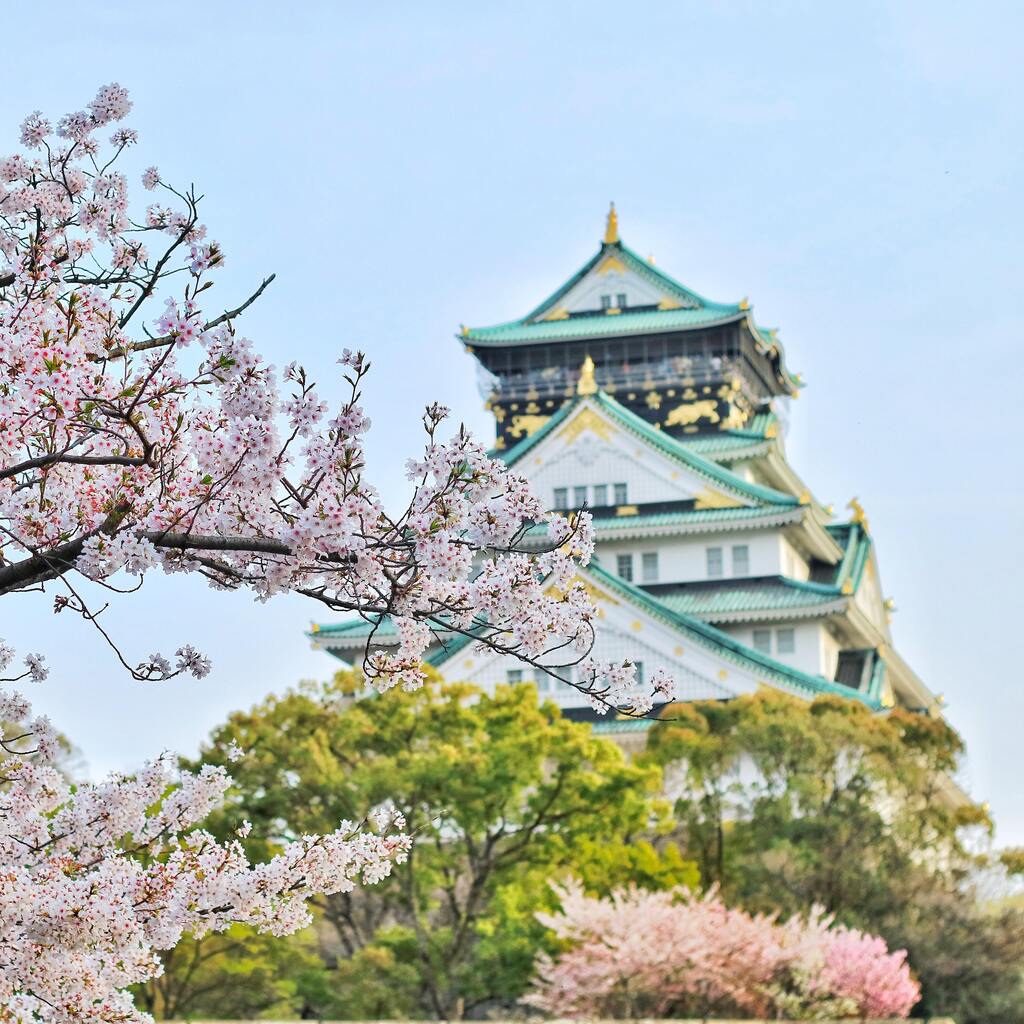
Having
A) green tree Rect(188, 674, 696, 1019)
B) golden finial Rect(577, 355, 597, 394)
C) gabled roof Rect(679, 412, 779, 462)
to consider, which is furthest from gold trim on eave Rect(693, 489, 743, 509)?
green tree Rect(188, 674, 696, 1019)

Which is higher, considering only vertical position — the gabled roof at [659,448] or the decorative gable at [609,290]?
the decorative gable at [609,290]

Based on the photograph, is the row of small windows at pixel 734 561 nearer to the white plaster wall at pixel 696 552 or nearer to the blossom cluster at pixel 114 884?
the white plaster wall at pixel 696 552

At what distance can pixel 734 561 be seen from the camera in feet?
159

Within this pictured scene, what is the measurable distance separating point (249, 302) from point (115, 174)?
1483 millimetres

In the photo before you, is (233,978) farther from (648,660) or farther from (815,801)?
(648,660)

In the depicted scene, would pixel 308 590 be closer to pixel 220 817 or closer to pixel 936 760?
pixel 220 817

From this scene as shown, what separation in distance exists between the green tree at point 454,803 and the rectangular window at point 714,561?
17.9 m

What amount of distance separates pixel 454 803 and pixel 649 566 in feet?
68.2

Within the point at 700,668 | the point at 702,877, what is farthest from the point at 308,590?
the point at 700,668

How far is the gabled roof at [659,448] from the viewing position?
156ft

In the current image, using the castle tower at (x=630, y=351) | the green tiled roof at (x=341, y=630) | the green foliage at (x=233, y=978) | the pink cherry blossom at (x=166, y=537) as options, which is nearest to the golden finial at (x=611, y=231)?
the castle tower at (x=630, y=351)

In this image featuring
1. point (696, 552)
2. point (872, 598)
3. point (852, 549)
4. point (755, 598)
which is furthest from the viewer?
point (872, 598)

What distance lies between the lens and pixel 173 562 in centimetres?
708


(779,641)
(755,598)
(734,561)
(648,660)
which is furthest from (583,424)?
(648,660)
